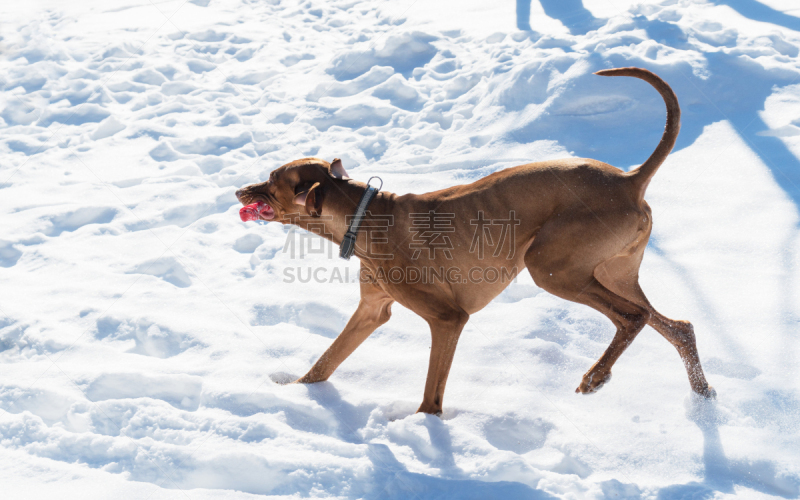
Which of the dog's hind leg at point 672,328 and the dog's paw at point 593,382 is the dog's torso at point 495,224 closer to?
the dog's hind leg at point 672,328

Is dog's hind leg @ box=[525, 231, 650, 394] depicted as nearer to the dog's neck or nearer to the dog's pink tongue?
the dog's neck

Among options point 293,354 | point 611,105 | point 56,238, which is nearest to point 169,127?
point 56,238

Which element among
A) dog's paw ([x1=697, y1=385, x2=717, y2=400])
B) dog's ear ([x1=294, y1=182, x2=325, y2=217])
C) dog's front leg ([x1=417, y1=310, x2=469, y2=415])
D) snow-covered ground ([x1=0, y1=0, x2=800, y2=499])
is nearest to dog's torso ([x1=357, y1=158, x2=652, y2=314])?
dog's front leg ([x1=417, y1=310, x2=469, y2=415])

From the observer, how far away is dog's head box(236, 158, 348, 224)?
324 centimetres

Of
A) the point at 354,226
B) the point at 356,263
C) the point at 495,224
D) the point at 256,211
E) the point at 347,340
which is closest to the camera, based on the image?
the point at 495,224

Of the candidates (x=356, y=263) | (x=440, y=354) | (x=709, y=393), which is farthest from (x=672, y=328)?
(x=356, y=263)

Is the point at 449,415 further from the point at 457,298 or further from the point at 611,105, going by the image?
the point at 611,105

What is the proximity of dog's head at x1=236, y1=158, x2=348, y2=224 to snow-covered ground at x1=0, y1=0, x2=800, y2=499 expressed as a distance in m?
0.96

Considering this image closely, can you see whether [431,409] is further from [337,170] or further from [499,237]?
[337,170]

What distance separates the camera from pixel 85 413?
3.03 metres

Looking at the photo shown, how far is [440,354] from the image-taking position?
3.14 metres

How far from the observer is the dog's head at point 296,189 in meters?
3.24

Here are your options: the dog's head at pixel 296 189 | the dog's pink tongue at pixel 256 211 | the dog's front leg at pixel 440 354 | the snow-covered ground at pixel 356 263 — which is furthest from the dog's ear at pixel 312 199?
the snow-covered ground at pixel 356 263

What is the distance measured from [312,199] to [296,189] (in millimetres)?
163
